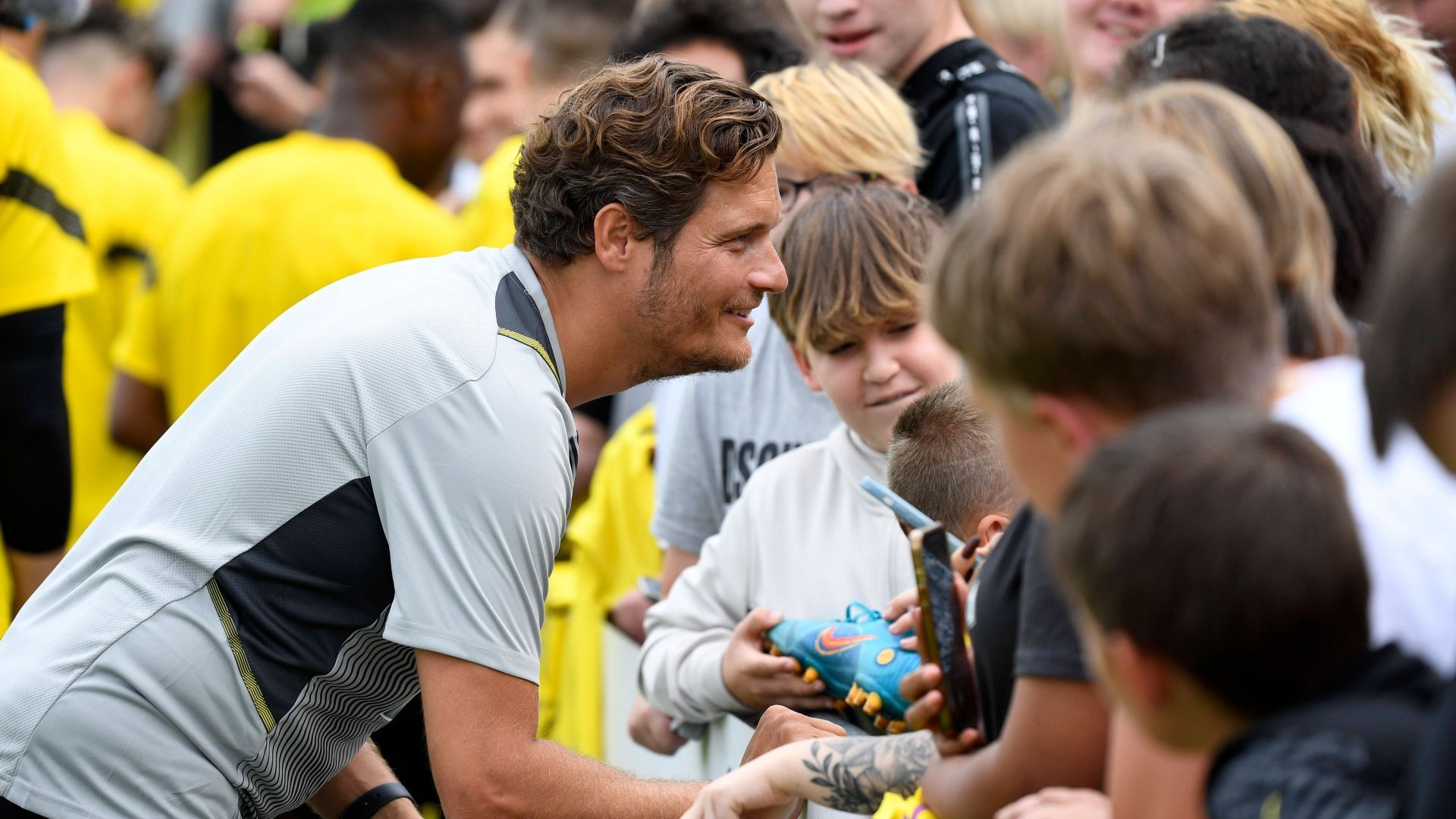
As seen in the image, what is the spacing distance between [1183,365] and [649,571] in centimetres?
299

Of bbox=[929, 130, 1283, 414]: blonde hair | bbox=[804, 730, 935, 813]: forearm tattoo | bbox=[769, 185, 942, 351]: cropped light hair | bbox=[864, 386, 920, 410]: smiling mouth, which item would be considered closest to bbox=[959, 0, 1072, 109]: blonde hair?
bbox=[769, 185, 942, 351]: cropped light hair

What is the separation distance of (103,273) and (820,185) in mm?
3065

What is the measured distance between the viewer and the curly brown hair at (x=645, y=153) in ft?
8.80

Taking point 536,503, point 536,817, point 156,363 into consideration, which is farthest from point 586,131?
point 156,363

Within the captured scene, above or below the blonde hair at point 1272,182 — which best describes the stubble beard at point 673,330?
below

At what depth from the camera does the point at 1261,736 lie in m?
1.30

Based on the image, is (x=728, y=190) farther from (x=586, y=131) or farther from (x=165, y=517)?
(x=165, y=517)

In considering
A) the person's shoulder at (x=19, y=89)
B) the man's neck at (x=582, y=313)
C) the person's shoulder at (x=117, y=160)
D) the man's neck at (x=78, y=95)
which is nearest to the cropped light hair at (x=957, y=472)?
the man's neck at (x=582, y=313)

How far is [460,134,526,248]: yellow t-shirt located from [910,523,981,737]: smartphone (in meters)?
3.52

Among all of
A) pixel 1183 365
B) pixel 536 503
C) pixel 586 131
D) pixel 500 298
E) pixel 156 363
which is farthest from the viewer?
pixel 156 363

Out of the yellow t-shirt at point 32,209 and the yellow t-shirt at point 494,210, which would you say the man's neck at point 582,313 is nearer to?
the yellow t-shirt at point 32,209

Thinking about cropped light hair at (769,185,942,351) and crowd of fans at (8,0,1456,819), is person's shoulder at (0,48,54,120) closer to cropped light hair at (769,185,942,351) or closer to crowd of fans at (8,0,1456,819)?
crowd of fans at (8,0,1456,819)

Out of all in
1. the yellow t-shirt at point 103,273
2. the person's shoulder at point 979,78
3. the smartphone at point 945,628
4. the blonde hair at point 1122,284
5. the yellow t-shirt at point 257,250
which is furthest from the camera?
the yellow t-shirt at point 103,273

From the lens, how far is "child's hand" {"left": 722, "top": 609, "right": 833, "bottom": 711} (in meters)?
2.60
